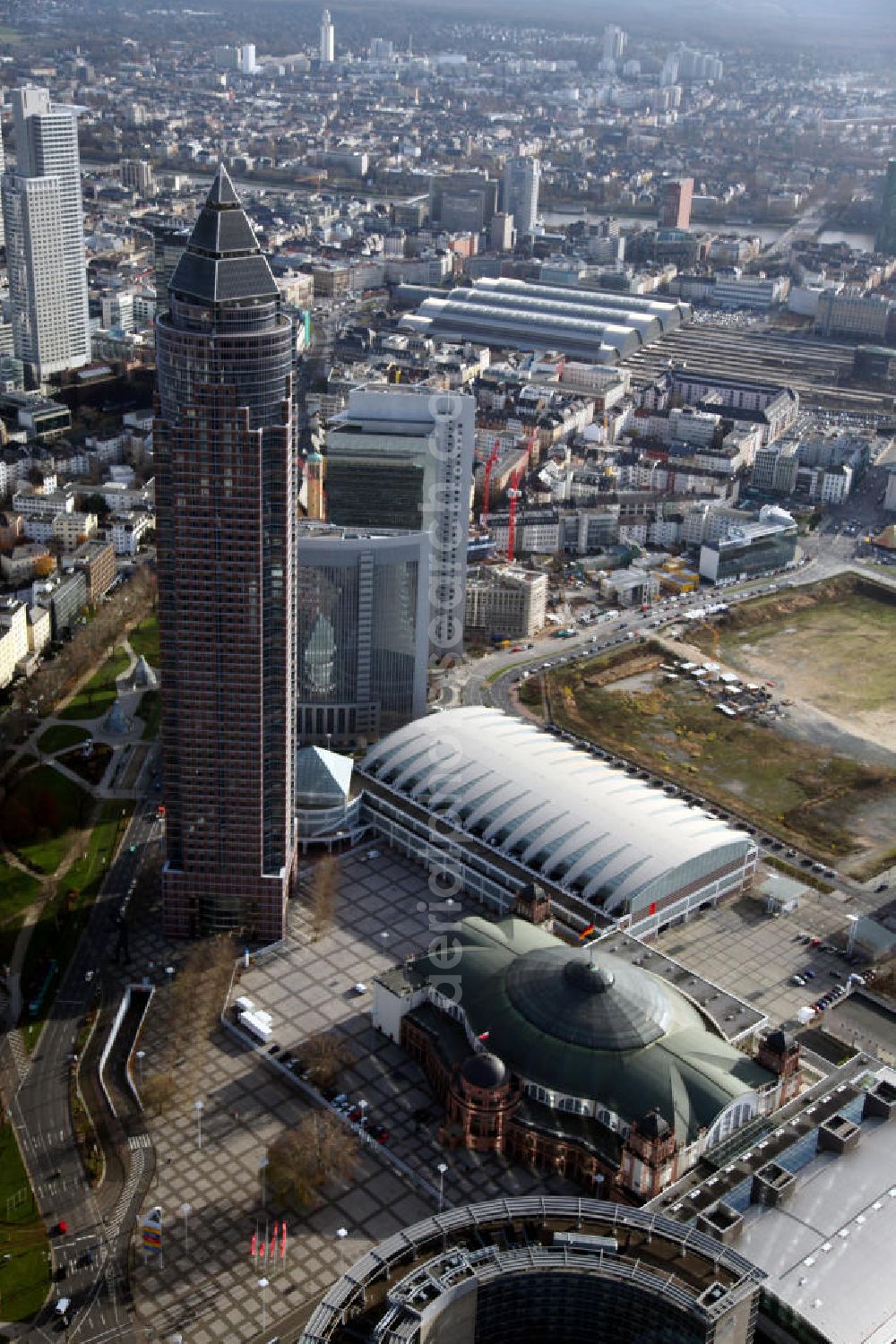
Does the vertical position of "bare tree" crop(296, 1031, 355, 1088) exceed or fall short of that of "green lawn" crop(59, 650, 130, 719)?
it falls short

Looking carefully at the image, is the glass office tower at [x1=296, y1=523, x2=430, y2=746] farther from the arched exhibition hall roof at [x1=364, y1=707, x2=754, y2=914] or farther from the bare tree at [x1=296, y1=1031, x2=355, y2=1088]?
the bare tree at [x1=296, y1=1031, x2=355, y2=1088]

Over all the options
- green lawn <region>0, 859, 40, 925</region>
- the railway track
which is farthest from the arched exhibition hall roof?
the railway track

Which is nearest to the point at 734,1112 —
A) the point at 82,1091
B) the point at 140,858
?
the point at 82,1091

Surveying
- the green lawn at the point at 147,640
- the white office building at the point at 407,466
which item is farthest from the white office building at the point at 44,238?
the white office building at the point at 407,466

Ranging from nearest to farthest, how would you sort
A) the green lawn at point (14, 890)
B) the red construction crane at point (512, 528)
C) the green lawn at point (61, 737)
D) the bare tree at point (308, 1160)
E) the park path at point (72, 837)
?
1. the bare tree at point (308, 1160)
2. the park path at point (72, 837)
3. the green lawn at point (14, 890)
4. the green lawn at point (61, 737)
5. the red construction crane at point (512, 528)

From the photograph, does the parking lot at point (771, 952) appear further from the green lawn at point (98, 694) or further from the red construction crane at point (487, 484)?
the red construction crane at point (487, 484)

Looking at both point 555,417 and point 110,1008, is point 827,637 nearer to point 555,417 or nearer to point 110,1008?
point 555,417

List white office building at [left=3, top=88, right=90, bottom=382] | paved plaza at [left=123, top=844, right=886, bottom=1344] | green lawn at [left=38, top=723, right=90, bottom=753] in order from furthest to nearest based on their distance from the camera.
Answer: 1. white office building at [left=3, top=88, right=90, bottom=382]
2. green lawn at [left=38, top=723, right=90, bottom=753]
3. paved plaza at [left=123, top=844, right=886, bottom=1344]
